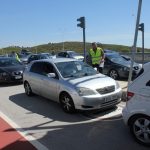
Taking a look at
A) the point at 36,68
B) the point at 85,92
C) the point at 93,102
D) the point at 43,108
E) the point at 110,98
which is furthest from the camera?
the point at 36,68

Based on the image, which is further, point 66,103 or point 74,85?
point 66,103

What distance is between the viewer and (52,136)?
21.4 feet

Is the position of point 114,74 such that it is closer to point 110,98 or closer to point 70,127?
point 110,98

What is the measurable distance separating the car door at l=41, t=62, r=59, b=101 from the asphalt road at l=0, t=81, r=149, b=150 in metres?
0.39

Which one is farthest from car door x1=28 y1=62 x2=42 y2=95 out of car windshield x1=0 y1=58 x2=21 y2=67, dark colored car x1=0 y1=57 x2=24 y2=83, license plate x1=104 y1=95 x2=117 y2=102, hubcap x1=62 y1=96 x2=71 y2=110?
car windshield x1=0 y1=58 x2=21 y2=67

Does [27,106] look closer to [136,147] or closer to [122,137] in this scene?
[122,137]

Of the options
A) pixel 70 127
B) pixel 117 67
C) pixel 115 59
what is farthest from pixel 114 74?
pixel 70 127

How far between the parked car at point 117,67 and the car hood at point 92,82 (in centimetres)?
625

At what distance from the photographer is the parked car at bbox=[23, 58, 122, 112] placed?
26.1 feet

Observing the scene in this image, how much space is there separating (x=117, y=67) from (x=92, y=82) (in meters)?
7.21

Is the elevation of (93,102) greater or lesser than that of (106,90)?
lesser

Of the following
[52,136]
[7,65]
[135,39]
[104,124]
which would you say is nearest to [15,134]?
[52,136]

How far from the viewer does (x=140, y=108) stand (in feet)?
18.3

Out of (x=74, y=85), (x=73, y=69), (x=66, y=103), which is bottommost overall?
(x=66, y=103)
